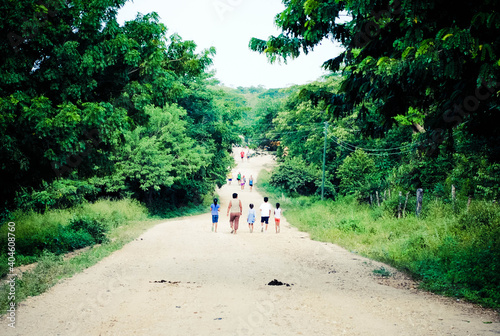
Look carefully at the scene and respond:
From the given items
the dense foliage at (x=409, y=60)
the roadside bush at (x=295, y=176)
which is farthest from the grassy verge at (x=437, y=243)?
the roadside bush at (x=295, y=176)

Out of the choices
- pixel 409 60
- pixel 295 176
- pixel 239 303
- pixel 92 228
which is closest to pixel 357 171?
pixel 295 176

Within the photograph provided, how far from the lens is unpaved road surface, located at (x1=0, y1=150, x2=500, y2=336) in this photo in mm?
5152

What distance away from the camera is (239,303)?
6.16 meters

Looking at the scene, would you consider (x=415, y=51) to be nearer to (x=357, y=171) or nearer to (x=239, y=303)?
(x=239, y=303)

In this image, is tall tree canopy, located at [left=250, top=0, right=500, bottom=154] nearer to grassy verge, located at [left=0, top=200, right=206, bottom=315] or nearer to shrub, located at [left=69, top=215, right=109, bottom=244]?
grassy verge, located at [left=0, top=200, right=206, bottom=315]

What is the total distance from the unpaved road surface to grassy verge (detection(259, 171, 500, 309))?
0.69 meters

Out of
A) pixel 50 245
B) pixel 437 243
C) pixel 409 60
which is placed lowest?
pixel 50 245

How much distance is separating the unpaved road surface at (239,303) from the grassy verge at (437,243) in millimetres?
688

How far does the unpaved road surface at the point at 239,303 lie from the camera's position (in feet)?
16.9

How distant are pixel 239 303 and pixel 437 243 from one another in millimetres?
7164

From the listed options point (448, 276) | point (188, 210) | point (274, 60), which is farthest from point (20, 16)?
point (188, 210)

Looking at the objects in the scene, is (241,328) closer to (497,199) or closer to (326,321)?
(326,321)

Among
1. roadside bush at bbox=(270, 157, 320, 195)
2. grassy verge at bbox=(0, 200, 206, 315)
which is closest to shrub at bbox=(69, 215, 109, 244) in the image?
grassy verge at bbox=(0, 200, 206, 315)

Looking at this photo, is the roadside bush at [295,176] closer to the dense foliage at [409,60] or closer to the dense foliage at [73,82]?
the dense foliage at [409,60]
